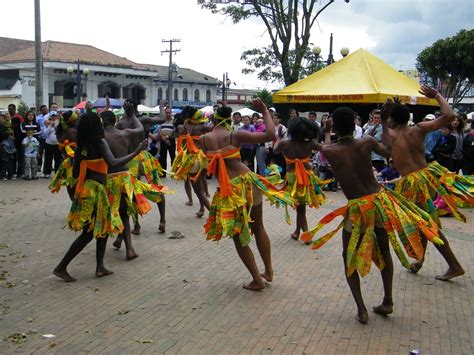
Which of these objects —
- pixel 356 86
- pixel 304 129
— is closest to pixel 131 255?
pixel 304 129

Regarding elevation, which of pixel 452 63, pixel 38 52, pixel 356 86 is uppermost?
pixel 452 63

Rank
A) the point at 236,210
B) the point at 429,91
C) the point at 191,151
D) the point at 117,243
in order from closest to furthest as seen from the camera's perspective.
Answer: the point at 236,210
the point at 429,91
the point at 117,243
the point at 191,151

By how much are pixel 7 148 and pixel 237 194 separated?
34.5 feet

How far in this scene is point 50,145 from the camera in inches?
579

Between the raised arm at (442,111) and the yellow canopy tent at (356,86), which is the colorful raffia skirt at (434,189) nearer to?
the raised arm at (442,111)

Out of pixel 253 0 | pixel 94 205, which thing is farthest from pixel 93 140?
pixel 253 0

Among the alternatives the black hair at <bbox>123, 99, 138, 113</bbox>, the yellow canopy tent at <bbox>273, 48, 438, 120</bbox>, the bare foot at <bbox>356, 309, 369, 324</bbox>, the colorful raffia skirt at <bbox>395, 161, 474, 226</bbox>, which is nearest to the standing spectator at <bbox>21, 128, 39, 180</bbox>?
the yellow canopy tent at <bbox>273, 48, 438, 120</bbox>

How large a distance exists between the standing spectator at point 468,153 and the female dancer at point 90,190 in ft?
28.1

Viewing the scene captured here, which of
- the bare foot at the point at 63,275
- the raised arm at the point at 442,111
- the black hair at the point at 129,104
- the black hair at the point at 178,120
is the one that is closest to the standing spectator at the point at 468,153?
the black hair at the point at 178,120

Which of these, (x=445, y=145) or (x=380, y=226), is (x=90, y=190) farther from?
(x=445, y=145)

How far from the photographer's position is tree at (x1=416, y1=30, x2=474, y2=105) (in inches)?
1289

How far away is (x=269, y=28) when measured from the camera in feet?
76.0

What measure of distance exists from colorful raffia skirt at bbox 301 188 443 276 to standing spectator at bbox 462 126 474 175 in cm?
802

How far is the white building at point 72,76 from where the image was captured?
52281 mm
